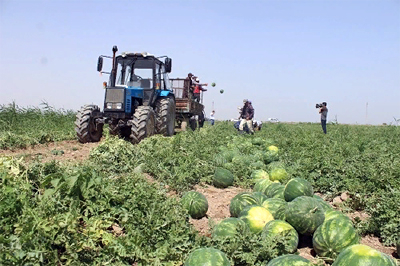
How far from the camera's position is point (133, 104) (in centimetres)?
1293

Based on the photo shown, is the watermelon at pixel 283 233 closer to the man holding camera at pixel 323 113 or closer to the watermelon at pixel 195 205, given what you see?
the watermelon at pixel 195 205

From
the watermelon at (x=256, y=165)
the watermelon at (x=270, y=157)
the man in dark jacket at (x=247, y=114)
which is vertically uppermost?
the man in dark jacket at (x=247, y=114)

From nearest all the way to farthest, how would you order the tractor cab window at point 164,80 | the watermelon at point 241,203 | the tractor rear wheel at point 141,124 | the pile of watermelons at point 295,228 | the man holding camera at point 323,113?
1. the pile of watermelons at point 295,228
2. the watermelon at point 241,203
3. the tractor rear wheel at point 141,124
4. the tractor cab window at point 164,80
5. the man holding camera at point 323,113

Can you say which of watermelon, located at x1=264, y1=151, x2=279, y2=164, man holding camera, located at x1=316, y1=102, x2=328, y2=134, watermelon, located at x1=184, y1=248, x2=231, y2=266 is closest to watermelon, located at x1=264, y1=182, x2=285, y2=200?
watermelon, located at x1=184, y1=248, x2=231, y2=266

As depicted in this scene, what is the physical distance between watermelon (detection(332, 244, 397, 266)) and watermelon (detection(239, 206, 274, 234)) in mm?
1069

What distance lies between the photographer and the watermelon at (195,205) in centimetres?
509

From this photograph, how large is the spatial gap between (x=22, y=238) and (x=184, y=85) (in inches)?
738

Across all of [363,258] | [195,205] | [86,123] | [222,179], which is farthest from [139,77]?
[363,258]

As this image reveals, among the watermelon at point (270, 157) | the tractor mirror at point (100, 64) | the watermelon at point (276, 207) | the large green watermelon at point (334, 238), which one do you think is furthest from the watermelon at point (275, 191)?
the tractor mirror at point (100, 64)

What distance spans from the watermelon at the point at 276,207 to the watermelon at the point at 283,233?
0.36 metres

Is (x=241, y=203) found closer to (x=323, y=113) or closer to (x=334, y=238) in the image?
(x=334, y=238)

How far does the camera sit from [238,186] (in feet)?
24.3

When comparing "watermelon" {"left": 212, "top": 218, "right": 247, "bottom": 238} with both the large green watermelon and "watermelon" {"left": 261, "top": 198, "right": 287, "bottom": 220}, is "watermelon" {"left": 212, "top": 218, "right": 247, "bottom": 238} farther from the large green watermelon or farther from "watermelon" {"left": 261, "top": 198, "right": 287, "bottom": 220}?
the large green watermelon

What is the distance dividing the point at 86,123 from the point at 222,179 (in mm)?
6638
